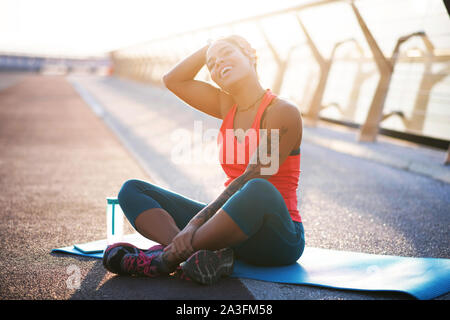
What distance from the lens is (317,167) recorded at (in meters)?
5.93

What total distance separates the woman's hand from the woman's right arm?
36.8 inches

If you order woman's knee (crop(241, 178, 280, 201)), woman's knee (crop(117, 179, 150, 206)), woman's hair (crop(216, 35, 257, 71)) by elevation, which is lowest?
woman's knee (crop(117, 179, 150, 206))

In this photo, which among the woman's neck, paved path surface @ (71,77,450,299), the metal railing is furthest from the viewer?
the metal railing

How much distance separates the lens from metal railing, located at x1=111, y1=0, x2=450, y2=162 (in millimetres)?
7258

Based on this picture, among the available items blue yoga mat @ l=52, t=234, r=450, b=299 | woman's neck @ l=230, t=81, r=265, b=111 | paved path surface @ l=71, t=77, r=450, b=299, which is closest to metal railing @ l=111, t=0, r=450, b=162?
paved path surface @ l=71, t=77, r=450, b=299

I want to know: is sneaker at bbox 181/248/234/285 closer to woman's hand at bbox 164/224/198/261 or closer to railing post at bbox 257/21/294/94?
woman's hand at bbox 164/224/198/261

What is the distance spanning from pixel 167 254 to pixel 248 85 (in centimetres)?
110

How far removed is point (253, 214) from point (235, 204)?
4.1 inches

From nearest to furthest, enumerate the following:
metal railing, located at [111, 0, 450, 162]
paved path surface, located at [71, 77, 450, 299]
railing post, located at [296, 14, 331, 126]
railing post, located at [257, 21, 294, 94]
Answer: paved path surface, located at [71, 77, 450, 299]
metal railing, located at [111, 0, 450, 162]
railing post, located at [296, 14, 331, 126]
railing post, located at [257, 21, 294, 94]

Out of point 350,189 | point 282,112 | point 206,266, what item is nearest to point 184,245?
point 206,266

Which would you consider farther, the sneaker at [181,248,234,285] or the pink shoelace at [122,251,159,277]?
the pink shoelace at [122,251,159,277]

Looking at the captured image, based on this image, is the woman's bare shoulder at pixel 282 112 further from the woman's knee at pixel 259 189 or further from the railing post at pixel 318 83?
the railing post at pixel 318 83

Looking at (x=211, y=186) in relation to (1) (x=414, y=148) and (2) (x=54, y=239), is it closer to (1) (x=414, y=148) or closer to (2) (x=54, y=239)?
(2) (x=54, y=239)
